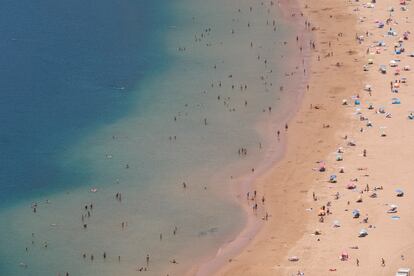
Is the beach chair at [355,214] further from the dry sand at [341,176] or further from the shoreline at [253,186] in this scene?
the shoreline at [253,186]

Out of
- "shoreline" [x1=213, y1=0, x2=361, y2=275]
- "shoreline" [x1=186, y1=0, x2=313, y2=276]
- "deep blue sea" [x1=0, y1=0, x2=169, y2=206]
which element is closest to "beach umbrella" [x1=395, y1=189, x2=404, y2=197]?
"shoreline" [x1=213, y1=0, x2=361, y2=275]

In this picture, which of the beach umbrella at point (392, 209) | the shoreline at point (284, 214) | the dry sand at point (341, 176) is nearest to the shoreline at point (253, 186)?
the shoreline at point (284, 214)

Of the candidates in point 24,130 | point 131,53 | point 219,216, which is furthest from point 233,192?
point 131,53

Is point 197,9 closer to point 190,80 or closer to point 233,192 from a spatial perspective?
point 190,80

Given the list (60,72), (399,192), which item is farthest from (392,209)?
(60,72)

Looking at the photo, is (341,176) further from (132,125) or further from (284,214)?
(132,125)

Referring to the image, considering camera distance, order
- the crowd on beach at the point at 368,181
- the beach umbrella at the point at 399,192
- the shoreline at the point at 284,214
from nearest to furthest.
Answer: the crowd on beach at the point at 368,181
the shoreline at the point at 284,214
the beach umbrella at the point at 399,192
